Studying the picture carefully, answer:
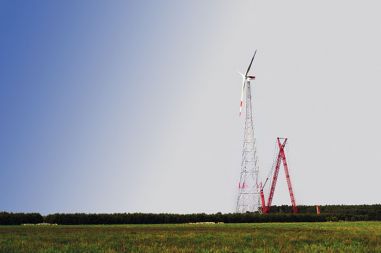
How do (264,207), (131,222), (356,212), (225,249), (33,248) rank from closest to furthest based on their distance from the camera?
(225,249), (33,248), (131,222), (356,212), (264,207)

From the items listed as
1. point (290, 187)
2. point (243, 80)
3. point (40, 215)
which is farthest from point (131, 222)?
point (290, 187)

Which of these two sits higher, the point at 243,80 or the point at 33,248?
the point at 243,80

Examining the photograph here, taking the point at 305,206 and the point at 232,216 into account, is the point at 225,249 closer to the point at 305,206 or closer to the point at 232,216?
the point at 232,216

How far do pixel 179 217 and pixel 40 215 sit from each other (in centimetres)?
2529

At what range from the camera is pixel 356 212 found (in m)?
143

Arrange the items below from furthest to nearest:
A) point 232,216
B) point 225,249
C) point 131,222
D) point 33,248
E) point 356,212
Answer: point 356,212, point 232,216, point 131,222, point 33,248, point 225,249

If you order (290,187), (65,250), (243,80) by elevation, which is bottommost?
(65,250)

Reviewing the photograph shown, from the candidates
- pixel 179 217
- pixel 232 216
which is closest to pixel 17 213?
pixel 179 217

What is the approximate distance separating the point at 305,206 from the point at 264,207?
1325cm

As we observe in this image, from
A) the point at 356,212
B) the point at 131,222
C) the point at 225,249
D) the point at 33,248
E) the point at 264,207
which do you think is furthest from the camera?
the point at 264,207

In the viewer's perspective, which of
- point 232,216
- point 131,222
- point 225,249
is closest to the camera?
point 225,249

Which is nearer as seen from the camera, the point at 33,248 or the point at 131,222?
the point at 33,248

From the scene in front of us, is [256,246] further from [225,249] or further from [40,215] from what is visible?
[40,215]

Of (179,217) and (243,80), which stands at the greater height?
(243,80)
